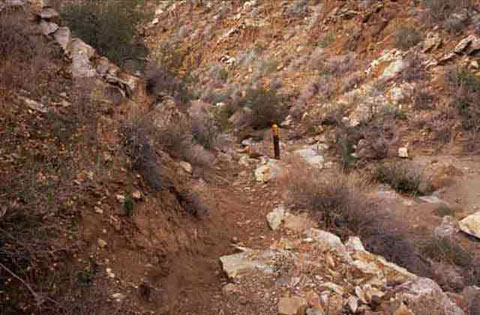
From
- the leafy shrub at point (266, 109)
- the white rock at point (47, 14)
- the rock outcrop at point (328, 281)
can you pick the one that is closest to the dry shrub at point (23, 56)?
the white rock at point (47, 14)

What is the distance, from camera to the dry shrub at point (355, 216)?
5230 mm

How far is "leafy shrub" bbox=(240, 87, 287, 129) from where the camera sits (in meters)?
12.1

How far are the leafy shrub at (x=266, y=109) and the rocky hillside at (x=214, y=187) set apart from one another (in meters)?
0.08

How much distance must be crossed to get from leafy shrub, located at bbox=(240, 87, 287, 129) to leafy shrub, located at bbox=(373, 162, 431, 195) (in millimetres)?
4383

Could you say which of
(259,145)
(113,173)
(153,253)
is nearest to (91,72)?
(113,173)

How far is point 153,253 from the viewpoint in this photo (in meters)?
4.01

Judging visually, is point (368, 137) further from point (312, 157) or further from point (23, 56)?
point (23, 56)

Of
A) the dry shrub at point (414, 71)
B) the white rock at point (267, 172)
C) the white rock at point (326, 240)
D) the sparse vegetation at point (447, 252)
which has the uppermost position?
the white rock at point (326, 240)

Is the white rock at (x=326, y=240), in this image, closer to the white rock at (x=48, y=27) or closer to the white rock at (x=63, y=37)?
the white rock at (x=63, y=37)

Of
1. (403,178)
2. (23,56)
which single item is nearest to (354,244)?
(403,178)

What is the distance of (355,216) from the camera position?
535 centimetres

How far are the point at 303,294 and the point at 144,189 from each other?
1.92 m

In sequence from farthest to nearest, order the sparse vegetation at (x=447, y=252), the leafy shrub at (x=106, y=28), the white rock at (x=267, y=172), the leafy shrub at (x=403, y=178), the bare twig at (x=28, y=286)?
the leafy shrub at (x=106, y=28) → the leafy shrub at (x=403, y=178) → the white rock at (x=267, y=172) → the sparse vegetation at (x=447, y=252) → the bare twig at (x=28, y=286)

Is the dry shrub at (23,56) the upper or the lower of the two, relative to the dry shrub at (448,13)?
upper
